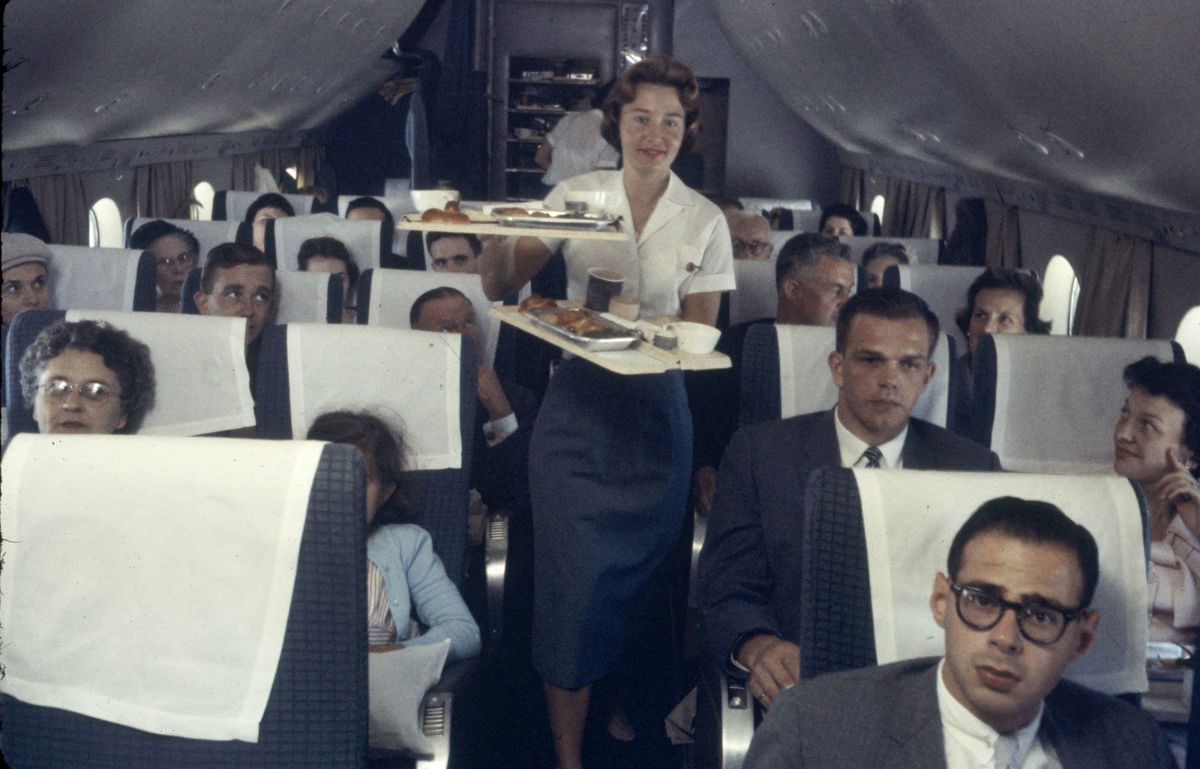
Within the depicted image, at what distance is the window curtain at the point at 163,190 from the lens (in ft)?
30.2

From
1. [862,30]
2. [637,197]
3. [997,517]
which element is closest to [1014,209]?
[862,30]

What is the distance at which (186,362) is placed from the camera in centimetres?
280

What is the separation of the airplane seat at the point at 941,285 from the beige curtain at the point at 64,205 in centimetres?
535

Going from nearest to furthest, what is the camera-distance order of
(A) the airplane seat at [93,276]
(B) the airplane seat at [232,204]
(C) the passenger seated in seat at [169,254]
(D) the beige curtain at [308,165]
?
(A) the airplane seat at [93,276] → (C) the passenger seated in seat at [169,254] → (B) the airplane seat at [232,204] → (D) the beige curtain at [308,165]

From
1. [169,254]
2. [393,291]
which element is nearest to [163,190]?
[169,254]

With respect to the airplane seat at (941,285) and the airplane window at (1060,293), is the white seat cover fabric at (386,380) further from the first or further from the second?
the airplane window at (1060,293)

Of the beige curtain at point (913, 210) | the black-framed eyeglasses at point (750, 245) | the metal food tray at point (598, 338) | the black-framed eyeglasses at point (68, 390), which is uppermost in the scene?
the beige curtain at point (913, 210)

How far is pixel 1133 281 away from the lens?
517cm

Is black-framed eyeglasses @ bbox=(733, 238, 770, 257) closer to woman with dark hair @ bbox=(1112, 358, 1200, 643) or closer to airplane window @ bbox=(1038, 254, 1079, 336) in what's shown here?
airplane window @ bbox=(1038, 254, 1079, 336)

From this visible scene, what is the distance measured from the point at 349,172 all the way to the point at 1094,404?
1370 centimetres

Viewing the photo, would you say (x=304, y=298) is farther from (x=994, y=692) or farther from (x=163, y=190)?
(x=163, y=190)

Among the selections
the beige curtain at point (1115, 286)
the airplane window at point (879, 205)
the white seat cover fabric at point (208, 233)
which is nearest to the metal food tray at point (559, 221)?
the beige curtain at point (1115, 286)

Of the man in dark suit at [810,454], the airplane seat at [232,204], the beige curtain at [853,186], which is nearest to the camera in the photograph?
the man in dark suit at [810,454]

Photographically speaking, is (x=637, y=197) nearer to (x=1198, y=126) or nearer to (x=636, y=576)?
(x=636, y=576)
